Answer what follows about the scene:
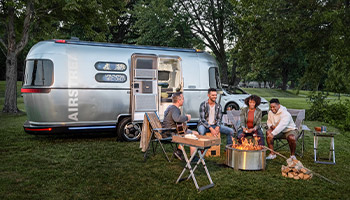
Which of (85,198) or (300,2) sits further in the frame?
(300,2)

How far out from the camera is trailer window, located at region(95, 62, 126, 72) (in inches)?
301

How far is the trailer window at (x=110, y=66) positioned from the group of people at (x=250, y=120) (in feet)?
7.28

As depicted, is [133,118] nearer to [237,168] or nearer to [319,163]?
[237,168]

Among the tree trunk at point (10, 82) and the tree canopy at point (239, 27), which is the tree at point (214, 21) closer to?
the tree canopy at point (239, 27)

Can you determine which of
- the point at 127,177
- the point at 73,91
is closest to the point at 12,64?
the point at 73,91

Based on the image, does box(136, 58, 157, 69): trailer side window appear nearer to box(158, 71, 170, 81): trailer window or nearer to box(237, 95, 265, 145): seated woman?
box(158, 71, 170, 81): trailer window

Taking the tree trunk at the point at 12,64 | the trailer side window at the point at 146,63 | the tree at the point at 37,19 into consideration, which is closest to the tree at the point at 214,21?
the tree at the point at 37,19

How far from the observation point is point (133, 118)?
26.1 feet

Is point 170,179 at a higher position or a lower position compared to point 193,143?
lower

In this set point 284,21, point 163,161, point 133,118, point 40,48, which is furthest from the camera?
point 284,21

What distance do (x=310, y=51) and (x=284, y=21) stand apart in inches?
100

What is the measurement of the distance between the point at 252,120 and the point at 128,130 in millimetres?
Result: 3448

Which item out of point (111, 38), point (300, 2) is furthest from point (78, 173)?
point (111, 38)

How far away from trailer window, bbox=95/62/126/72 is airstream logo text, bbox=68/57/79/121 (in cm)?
56
